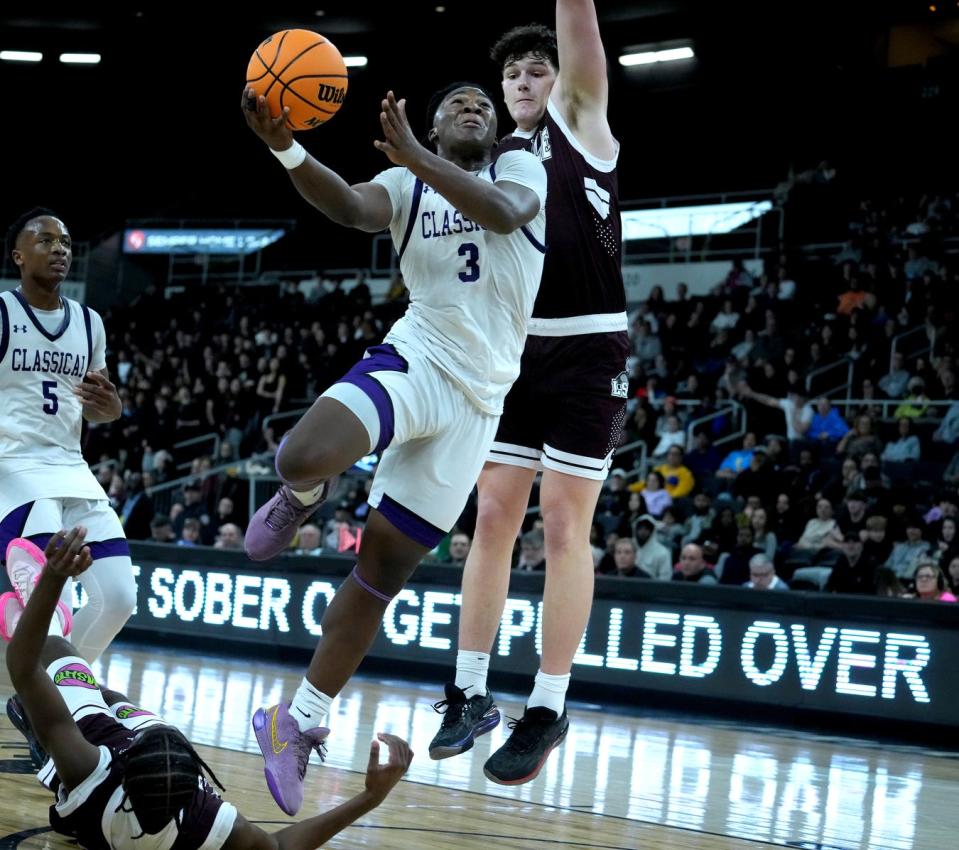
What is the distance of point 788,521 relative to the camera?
1166cm

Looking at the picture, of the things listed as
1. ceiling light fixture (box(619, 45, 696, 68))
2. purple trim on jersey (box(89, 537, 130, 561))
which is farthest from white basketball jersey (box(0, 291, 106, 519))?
ceiling light fixture (box(619, 45, 696, 68))

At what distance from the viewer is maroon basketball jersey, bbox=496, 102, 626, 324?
5059 millimetres

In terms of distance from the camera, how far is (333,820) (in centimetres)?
383

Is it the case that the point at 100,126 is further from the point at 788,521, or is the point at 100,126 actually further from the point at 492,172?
the point at 492,172

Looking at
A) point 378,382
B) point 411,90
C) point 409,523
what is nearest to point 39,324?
point 378,382

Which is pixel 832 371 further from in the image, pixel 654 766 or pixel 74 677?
pixel 74 677

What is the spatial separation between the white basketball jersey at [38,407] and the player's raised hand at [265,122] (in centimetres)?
224

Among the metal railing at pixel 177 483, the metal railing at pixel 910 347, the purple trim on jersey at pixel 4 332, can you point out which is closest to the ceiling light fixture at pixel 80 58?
the metal railing at pixel 177 483

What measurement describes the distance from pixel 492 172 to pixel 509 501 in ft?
4.24

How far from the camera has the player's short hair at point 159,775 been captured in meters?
3.53

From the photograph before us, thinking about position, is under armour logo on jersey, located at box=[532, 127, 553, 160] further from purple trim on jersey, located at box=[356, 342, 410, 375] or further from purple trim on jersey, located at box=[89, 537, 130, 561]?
purple trim on jersey, located at box=[89, 537, 130, 561]

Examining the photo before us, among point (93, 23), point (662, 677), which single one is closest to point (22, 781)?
point (662, 677)

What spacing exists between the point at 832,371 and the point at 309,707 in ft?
39.3

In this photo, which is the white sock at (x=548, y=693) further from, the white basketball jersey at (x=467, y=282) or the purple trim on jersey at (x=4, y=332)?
the purple trim on jersey at (x=4, y=332)
